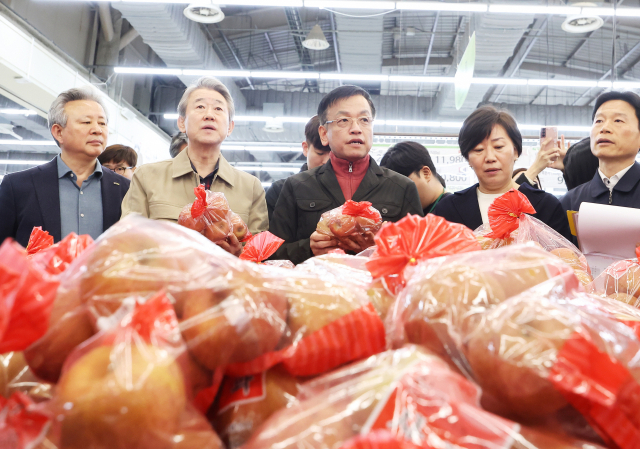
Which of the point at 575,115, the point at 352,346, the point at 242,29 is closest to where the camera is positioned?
the point at 352,346

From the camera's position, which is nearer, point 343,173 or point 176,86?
point 343,173

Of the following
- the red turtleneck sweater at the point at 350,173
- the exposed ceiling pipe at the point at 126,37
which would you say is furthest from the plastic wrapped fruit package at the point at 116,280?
the exposed ceiling pipe at the point at 126,37

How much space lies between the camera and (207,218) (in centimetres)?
159

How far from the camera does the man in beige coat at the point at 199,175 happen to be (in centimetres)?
234

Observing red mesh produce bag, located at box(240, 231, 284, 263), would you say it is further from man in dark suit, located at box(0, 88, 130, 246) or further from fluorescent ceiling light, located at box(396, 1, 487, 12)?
fluorescent ceiling light, located at box(396, 1, 487, 12)

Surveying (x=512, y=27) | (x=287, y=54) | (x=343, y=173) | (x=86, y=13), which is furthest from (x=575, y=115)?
(x=343, y=173)

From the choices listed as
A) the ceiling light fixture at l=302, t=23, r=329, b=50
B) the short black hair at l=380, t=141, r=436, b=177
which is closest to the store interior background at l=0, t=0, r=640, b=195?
the ceiling light fixture at l=302, t=23, r=329, b=50

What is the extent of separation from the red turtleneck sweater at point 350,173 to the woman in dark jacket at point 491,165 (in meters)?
0.44

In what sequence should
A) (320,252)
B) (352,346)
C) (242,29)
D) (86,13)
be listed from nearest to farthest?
(352,346) → (320,252) → (86,13) → (242,29)

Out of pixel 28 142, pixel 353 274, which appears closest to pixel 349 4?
pixel 353 274

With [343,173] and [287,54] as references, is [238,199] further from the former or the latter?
[287,54]

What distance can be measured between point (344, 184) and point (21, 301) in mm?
1930

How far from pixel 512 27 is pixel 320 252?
8501mm

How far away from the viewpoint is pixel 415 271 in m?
0.85
